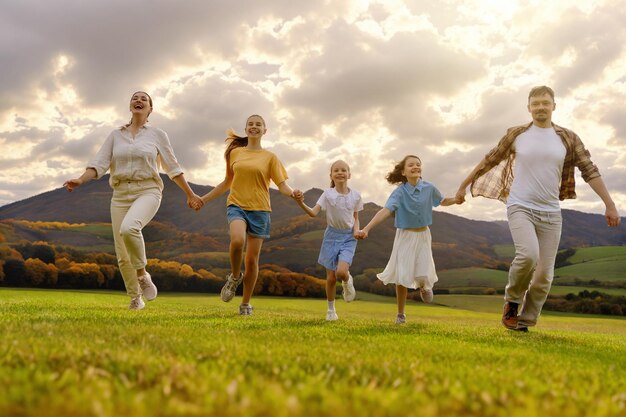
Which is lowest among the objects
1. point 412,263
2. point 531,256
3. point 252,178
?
point 412,263

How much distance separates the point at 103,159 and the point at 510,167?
6.50 m

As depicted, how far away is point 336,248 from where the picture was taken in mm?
Result: 9727

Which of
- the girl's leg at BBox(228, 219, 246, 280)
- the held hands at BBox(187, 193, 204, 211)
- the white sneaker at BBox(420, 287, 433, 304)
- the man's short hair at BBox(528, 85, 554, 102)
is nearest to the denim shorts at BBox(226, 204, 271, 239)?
the girl's leg at BBox(228, 219, 246, 280)

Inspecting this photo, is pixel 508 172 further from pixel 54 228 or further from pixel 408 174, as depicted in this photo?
pixel 54 228

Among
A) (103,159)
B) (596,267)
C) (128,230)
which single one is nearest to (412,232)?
(128,230)

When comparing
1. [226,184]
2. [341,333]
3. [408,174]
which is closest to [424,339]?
[341,333]

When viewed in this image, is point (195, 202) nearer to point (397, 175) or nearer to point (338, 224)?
point (338, 224)

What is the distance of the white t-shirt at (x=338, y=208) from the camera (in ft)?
32.2

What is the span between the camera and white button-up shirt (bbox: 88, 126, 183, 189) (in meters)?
8.69

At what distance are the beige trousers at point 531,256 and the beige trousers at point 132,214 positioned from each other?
5.52 m

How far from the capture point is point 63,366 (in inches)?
122

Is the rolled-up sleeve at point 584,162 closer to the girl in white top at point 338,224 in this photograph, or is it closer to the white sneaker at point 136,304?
the girl in white top at point 338,224

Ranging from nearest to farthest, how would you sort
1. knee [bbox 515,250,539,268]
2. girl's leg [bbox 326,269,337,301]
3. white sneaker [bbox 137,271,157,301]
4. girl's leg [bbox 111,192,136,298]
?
1. knee [bbox 515,250,539,268]
2. girl's leg [bbox 111,192,136,298]
3. white sneaker [bbox 137,271,157,301]
4. girl's leg [bbox 326,269,337,301]

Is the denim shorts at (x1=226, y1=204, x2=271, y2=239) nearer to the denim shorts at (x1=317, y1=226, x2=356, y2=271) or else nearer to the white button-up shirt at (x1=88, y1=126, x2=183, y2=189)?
the white button-up shirt at (x1=88, y1=126, x2=183, y2=189)
